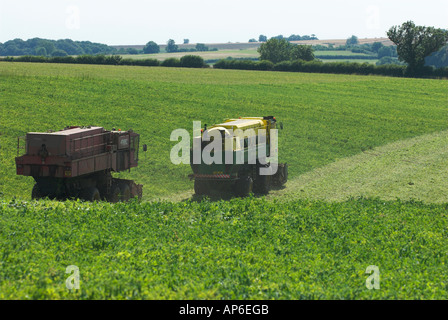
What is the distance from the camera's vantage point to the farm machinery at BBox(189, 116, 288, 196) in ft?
83.8

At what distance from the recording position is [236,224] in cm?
1833

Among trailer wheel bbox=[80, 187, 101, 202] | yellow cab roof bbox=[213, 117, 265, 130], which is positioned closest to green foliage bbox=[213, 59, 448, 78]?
yellow cab roof bbox=[213, 117, 265, 130]

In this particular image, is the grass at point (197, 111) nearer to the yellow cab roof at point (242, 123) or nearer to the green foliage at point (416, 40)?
the yellow cab roof at point (242, 123)

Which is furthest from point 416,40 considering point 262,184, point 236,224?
point 236,224

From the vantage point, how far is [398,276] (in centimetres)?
1381

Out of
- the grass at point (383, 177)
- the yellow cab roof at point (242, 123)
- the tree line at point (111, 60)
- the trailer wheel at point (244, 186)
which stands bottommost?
the grass at point (383, 177)

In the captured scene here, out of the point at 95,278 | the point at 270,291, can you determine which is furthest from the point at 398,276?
the point at 95,278

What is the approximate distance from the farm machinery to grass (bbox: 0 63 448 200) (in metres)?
2.85

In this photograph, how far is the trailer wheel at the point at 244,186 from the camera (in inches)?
1043

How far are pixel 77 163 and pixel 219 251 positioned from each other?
9.19 meters

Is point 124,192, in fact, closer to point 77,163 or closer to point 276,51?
point 77,163

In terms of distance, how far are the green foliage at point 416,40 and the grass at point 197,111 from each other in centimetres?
2502

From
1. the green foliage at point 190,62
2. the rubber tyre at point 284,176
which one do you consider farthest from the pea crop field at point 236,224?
the green foliage at point 190,62

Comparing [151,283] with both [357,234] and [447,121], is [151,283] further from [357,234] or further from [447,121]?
[447,121]
